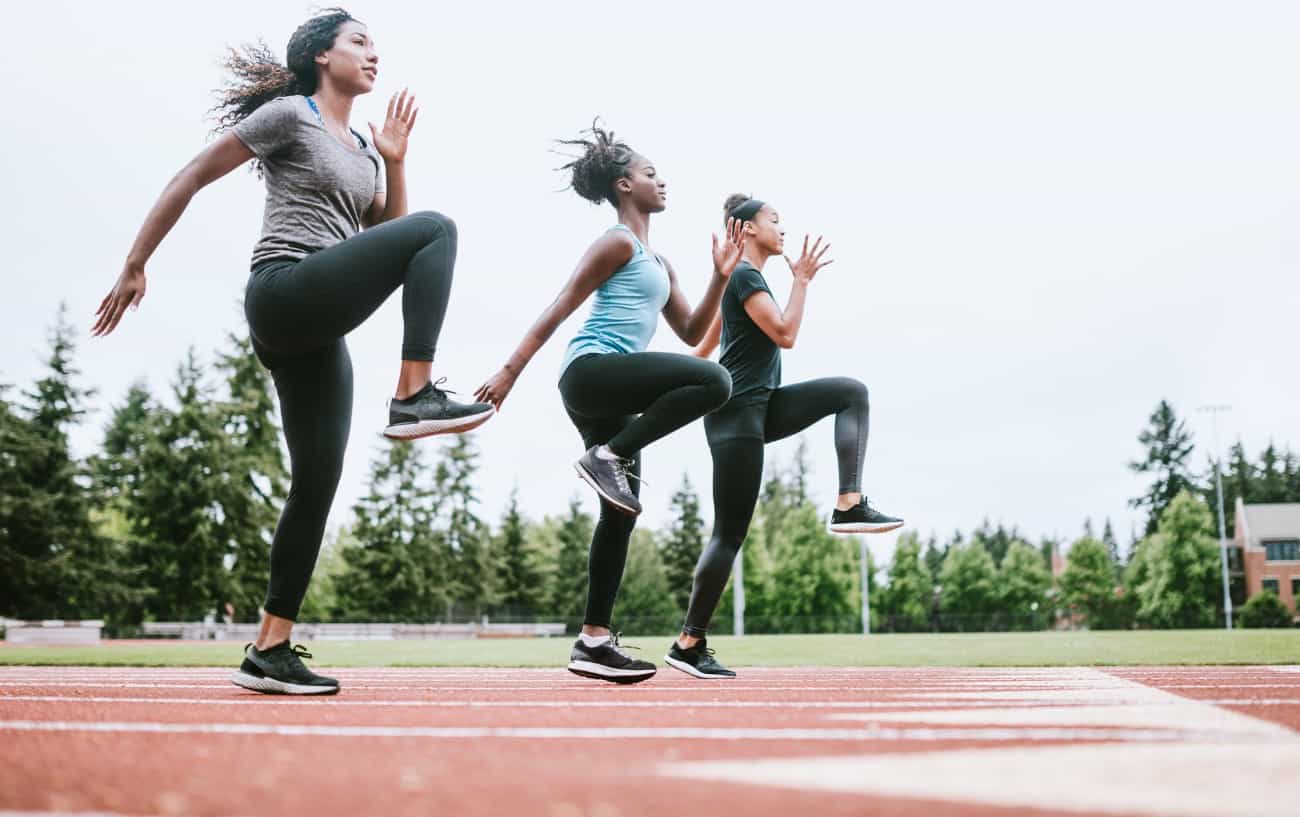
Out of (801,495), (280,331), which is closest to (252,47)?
(280,331)

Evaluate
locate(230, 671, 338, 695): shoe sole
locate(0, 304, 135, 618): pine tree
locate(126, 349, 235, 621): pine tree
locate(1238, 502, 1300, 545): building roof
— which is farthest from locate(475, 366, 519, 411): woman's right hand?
locate(1238, 502, 1300, 545): building roof

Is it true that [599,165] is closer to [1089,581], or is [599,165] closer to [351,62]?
[351,62]

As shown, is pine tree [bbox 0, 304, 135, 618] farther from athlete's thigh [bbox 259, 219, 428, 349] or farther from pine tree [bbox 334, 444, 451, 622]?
athlete's thigh [bbox 259, 219, 428, 349]

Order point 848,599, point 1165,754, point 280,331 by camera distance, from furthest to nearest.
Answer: point 848,599, point 280,331, point 1165,754

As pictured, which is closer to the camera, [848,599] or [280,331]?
[280,331]

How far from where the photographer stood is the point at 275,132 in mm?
4059

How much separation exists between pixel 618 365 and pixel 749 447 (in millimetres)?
956

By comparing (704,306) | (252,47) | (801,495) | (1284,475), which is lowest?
(704,306)

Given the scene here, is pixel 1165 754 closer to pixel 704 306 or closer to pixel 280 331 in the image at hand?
pixel 280 331

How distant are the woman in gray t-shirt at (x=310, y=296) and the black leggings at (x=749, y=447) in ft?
6.23

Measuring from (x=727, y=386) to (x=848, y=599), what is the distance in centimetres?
5539

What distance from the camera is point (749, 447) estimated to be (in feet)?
18.0

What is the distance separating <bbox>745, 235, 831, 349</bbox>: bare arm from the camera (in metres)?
5.52

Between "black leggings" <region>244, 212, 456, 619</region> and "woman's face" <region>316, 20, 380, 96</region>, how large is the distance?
29.0 inches
